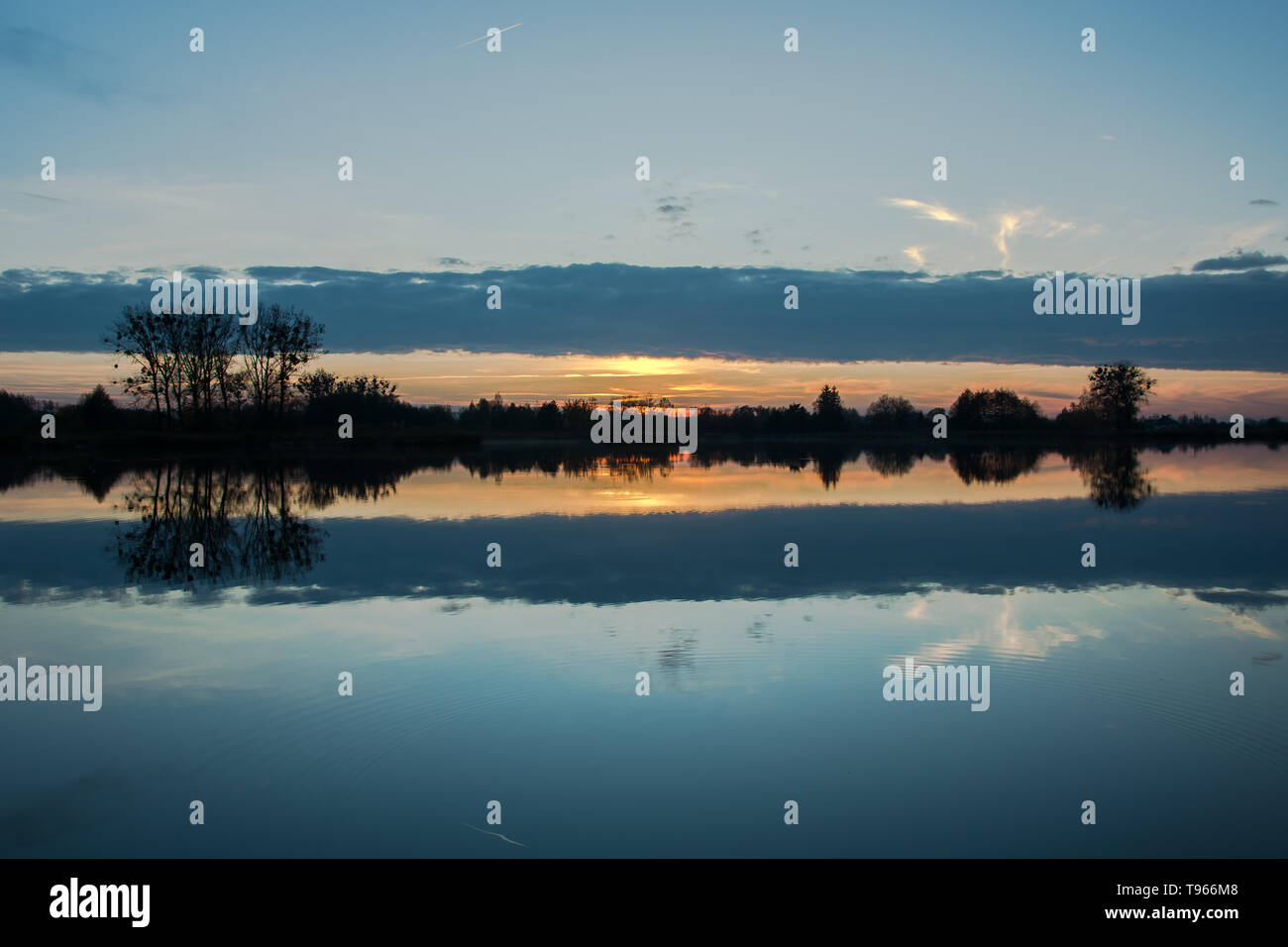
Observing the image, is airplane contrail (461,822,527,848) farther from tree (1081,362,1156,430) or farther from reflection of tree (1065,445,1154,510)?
tree (1081,362,1156,430)

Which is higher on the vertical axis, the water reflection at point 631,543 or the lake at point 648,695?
the water reflection at point 631,543

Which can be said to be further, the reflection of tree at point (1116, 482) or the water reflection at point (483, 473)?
the water reflection at point (483, 473)

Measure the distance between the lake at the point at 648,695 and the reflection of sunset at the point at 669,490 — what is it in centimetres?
420

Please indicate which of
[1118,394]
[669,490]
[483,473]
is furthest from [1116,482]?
[1118,394]

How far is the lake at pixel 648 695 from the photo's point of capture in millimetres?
4164

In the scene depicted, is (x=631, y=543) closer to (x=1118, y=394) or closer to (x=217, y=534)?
(x=217, y=534)

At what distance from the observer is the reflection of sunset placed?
60.9 ft

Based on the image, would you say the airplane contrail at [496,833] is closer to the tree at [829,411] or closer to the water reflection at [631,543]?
the water reflection at [631,543]

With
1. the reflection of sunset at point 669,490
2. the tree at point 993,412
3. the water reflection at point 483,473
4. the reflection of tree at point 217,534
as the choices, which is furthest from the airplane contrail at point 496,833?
the tree at point 993,412

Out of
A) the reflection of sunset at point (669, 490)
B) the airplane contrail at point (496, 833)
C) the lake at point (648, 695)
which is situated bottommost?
the airplane contrail at point (496, 833)

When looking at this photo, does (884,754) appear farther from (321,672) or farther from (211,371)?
(211,371)

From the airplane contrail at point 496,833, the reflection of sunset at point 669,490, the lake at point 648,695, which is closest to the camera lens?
the airplane contrail at point 496,833

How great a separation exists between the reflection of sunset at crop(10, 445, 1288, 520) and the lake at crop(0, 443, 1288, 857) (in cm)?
420
